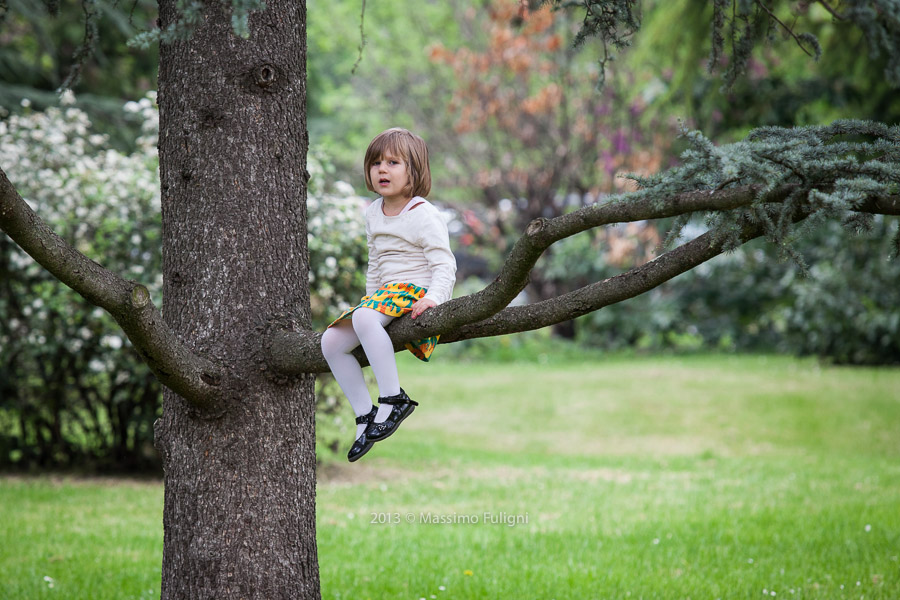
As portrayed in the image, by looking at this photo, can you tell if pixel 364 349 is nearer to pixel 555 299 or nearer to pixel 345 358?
pixel 345 358

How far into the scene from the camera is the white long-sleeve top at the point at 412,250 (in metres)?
2.87

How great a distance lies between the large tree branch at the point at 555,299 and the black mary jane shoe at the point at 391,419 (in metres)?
0.17

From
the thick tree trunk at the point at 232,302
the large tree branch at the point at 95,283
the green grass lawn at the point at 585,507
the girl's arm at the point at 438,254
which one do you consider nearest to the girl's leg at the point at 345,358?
the thick tree trunk at the point at 232,302

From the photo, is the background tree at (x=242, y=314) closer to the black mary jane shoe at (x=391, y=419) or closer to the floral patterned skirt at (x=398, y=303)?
the floral patterned skirt at (x=398, y=303)

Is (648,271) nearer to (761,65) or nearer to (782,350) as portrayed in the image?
(761,65)

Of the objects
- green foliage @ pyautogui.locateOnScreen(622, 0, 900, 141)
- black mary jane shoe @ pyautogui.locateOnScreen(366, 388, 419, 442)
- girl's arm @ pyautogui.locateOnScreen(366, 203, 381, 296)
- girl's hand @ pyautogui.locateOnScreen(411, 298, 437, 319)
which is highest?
green foliage @ pyautogui.locateOnScreen(622, 0, 900, 141)

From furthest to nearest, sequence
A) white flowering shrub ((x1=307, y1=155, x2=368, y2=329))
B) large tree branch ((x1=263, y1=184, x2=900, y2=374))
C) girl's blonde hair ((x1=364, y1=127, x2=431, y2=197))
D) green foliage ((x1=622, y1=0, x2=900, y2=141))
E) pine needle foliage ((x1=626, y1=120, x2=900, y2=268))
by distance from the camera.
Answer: green foliage ((x1=622, y1=0, x2=900, y2=141)) < white flowering shrub ((x1=307, y1=155, x2=368, y2=329)) < girl's blonde hair ((x1=364, y1=127, x2=431, y2=197)) < large tree branch ((x1=263, y1=184, x2=900, y2=374)) < pine needle foliage ((x1=626, y1=120, x2=900, y2=268))

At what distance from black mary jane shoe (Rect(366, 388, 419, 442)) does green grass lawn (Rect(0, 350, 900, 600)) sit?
1.51 metres

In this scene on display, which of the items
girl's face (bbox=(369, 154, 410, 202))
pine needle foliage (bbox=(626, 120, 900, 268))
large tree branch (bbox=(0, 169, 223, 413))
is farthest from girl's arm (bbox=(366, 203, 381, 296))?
pine needle foliage (bbox=(626, 120, 900, 268))

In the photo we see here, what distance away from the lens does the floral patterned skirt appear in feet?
9.02

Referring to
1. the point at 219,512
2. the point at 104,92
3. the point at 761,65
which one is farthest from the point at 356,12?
the point at 219,512

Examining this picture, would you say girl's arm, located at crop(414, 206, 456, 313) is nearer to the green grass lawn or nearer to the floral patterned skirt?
the floral patterned skirt

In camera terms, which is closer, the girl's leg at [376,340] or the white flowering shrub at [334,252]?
the girl's leg at [376,340]

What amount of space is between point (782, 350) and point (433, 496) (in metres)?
9.99
